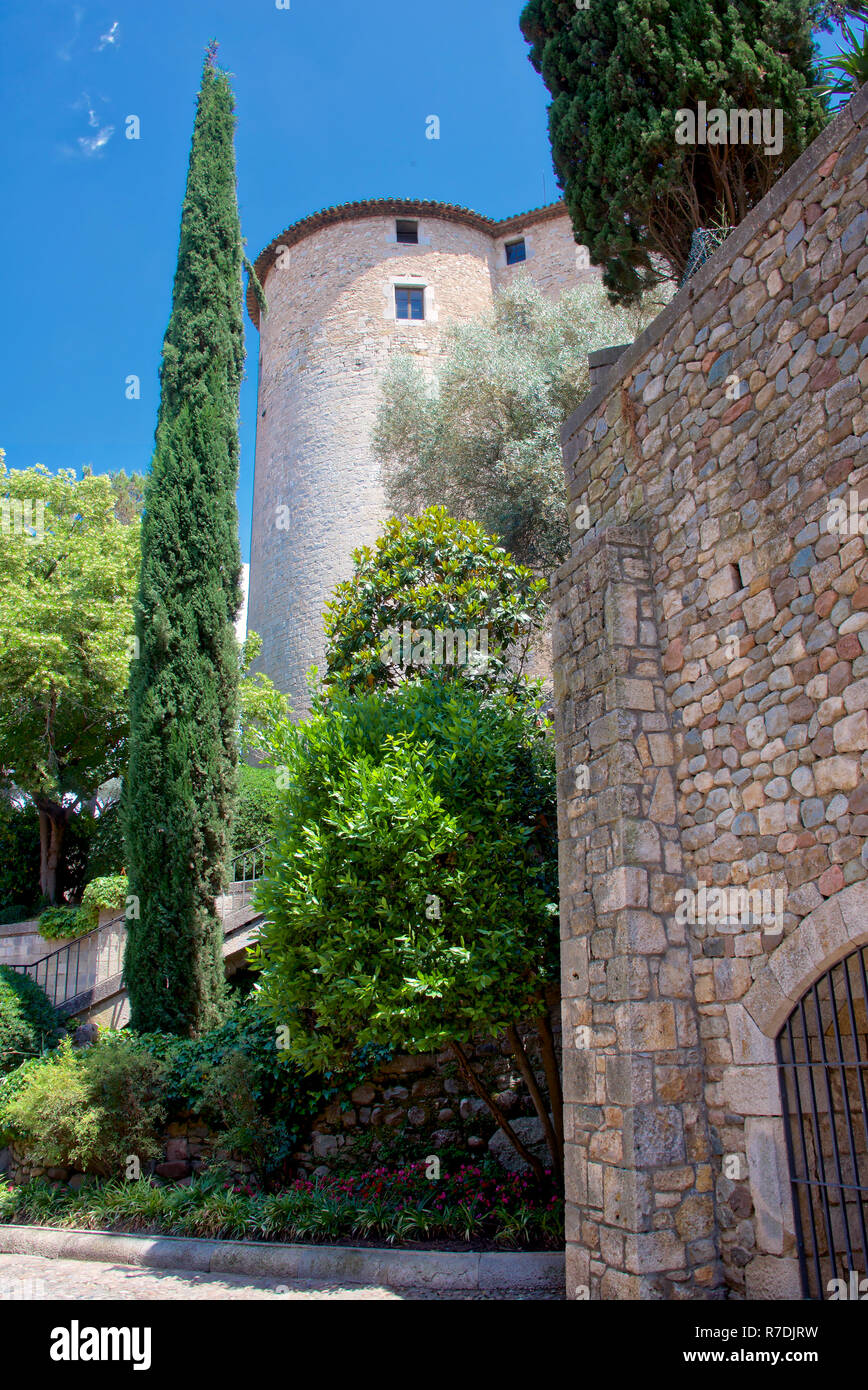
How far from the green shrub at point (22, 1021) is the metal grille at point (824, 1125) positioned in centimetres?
886

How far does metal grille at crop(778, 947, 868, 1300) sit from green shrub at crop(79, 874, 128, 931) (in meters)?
9.55

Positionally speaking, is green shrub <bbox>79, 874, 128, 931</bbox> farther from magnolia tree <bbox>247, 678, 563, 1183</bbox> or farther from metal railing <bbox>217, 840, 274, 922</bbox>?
magnolia tree <bbox>247, 678, 563, 1183</bbox>

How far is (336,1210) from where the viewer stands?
7086mm

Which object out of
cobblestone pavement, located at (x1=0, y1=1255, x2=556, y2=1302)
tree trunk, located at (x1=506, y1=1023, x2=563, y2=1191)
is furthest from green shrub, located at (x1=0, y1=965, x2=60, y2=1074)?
tree trunk, located at (x1=506, y1=1023, x2=563, y2=1191)

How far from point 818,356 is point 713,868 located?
111 inches

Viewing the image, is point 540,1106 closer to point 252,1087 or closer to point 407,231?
point 252,1087

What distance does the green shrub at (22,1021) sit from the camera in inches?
404

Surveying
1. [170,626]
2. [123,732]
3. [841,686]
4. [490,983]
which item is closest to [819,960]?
[841,686]

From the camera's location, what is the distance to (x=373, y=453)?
805 inches

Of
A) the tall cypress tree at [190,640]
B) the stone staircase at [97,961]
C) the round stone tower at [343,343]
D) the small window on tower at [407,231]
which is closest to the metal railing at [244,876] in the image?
the stone staircase at [97,961]

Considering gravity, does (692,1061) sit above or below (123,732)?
below

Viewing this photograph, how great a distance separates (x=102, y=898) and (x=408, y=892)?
7048mm

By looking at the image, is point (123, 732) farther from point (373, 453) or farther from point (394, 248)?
point (394, 248)

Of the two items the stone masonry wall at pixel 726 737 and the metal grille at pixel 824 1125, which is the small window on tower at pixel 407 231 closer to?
the stone masonry wall at pixel 726 737
